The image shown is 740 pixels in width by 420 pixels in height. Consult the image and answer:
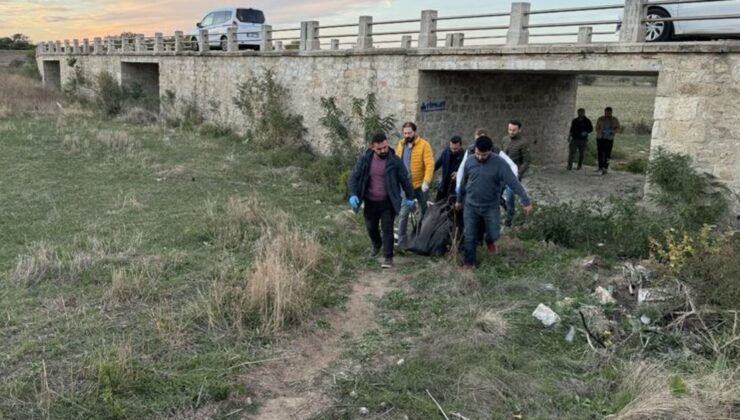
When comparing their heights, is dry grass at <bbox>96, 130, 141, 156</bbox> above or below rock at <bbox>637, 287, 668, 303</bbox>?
above

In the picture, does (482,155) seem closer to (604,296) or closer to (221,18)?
(604,296)

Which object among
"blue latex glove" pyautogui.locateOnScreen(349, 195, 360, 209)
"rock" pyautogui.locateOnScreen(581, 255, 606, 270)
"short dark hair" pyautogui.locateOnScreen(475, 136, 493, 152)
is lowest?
"rock" pyautogui.locateOnScreen(581, 255, 606, 270)

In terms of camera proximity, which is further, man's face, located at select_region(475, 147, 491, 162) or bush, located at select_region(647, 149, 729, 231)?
bush, located at select_region(647, 149, 729, 231)

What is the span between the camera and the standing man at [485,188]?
6723 millimetres

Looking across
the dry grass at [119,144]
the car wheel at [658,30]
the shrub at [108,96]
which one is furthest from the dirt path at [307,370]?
the shrub at [108,96]

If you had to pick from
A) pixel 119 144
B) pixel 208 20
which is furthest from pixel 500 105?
pixel 208 20

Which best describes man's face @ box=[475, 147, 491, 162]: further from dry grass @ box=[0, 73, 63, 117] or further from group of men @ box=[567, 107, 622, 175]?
dry grass @ box=[0, 73, 63, 117]

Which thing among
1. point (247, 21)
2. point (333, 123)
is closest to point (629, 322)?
point (333, 123)

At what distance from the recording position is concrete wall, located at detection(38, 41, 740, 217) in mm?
9008

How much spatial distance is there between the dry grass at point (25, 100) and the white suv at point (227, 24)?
7364mm

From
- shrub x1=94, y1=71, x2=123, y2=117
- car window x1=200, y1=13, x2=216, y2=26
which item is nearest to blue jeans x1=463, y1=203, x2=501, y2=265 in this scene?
car window x1=200, y1=13, x2=216, y2=26

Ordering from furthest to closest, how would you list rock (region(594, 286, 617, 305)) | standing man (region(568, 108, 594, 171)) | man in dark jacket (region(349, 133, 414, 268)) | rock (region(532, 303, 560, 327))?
standing man (region(568, 108, 594, 171)) < man in dark jacket (region(349, 133, 414, 268)) < rock (region(594, 286, 617, 305)) < rock (region(532, 303, 560, 327))

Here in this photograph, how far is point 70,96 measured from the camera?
3122cm

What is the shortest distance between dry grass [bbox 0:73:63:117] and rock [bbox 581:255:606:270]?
22.8 meters
